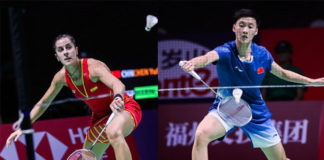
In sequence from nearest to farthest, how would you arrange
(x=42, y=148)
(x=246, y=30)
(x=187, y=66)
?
(x=187, y=66) → (x=246, y=30) → (x=42, y=148)

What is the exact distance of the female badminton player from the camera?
3.71 meters

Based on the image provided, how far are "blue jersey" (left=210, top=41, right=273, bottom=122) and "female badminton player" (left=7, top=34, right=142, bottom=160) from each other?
2.52 feet

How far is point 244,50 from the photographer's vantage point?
3.84 m

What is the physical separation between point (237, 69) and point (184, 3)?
738 millimetres

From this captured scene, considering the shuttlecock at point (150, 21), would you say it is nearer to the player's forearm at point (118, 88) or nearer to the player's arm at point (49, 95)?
the player's forearm at point (118, 88)

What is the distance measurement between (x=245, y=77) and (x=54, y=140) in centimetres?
156

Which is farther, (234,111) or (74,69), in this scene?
(234,111)

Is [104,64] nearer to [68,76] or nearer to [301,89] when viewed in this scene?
[68,76]

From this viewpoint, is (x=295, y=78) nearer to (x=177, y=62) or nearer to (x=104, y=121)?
(x=177, y=62)

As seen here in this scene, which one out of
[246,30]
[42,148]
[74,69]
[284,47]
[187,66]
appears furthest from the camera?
[284,47]

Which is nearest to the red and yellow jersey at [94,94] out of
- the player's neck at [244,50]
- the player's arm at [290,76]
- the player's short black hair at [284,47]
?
the player's neck at [244,50]

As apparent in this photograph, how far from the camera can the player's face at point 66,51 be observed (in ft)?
12.1

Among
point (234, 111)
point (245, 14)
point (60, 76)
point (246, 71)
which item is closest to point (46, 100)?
point (60, 76)

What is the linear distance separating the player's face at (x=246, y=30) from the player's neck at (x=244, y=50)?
3 centimetres
